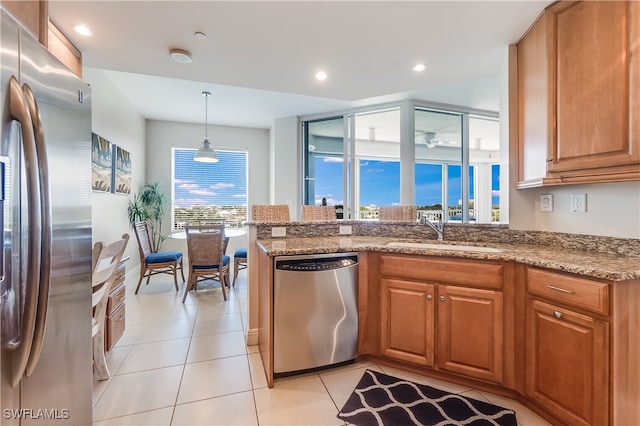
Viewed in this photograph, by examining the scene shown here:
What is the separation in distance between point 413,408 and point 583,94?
2.09m

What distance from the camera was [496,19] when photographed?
6.11 feet

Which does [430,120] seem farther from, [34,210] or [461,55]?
[34,210]

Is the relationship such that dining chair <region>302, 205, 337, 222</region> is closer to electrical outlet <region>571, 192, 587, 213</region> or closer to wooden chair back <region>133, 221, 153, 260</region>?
electrical outlet <region>571, 192, 587, 213</region>

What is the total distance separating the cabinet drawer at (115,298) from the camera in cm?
212

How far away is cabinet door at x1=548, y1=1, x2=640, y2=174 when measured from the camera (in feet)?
4.67

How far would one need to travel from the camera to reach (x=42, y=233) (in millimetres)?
794

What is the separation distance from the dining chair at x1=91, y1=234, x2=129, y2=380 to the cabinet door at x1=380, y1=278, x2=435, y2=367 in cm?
184

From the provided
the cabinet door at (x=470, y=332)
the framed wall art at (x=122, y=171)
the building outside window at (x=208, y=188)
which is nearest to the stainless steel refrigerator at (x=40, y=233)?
the cabinet door at (x=470, y=332)

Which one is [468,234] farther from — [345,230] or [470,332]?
[345,230]

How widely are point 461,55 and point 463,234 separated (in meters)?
1.48

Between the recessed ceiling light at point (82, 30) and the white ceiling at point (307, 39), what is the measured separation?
42mm

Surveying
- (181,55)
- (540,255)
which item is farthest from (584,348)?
(181,55)

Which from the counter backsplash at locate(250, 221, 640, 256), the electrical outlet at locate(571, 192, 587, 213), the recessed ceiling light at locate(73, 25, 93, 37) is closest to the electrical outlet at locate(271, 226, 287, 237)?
the counter backsplash at locate(250, 221, 640, 256)

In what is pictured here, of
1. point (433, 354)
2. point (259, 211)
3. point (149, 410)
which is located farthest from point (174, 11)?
point (433, 354)
